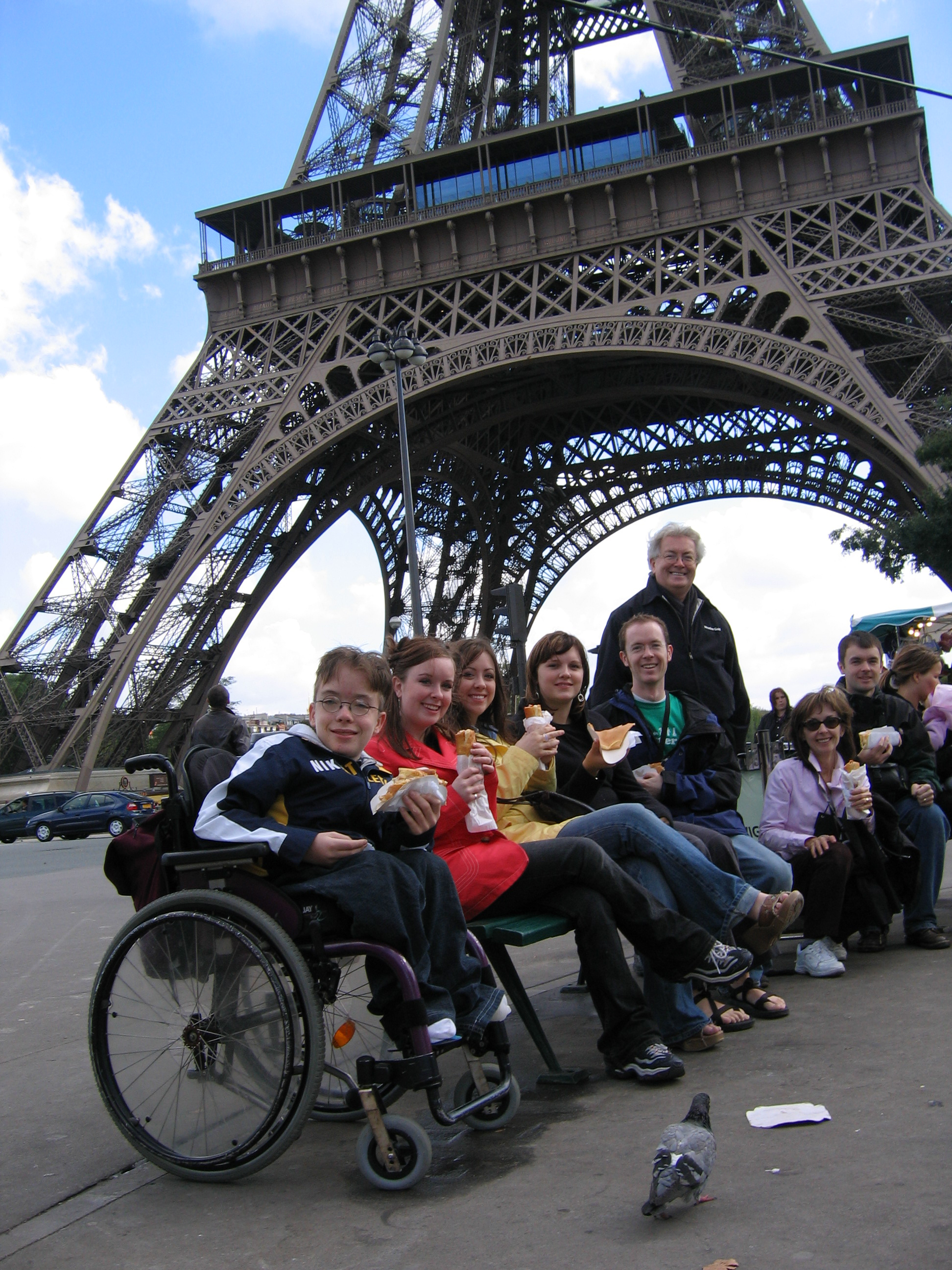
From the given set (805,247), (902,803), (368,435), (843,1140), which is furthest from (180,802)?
(368,435)

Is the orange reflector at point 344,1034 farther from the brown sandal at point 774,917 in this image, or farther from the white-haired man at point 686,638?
the white-haired man at point 686,638

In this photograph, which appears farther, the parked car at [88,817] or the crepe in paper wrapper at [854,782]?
the parked car at [88,817]

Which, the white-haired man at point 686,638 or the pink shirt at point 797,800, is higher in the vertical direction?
the white-haired man at point 686,638

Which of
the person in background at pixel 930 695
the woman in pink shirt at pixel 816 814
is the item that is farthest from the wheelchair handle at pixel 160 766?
the person in background at pixel 930 695

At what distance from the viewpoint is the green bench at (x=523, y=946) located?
10.3ft

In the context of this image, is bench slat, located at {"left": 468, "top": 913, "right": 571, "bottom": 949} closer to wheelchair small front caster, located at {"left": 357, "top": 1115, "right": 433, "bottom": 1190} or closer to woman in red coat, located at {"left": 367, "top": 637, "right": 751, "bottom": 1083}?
woman in red coat, located at {"left": 367, "top": 637, "right": 751, "bottom": 1083}

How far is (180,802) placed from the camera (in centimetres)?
289

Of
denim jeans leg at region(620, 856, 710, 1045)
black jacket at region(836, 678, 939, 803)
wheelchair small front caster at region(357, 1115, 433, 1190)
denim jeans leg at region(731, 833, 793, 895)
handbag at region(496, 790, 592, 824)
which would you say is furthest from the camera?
black jacket at region(836, 678, 939, 803)

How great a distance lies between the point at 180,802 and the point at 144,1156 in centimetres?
87

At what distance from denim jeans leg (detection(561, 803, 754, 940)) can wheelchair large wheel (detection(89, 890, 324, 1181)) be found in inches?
51.6

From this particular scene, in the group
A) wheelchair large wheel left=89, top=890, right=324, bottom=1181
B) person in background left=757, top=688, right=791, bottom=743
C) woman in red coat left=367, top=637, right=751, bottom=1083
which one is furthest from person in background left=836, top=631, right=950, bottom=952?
person in background left=757, top=688, right=791, bottom=743

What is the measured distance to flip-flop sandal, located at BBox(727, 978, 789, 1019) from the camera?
12.7 feet

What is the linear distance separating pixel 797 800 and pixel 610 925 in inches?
76.4

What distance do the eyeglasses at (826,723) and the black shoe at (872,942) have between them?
0.93 meters
